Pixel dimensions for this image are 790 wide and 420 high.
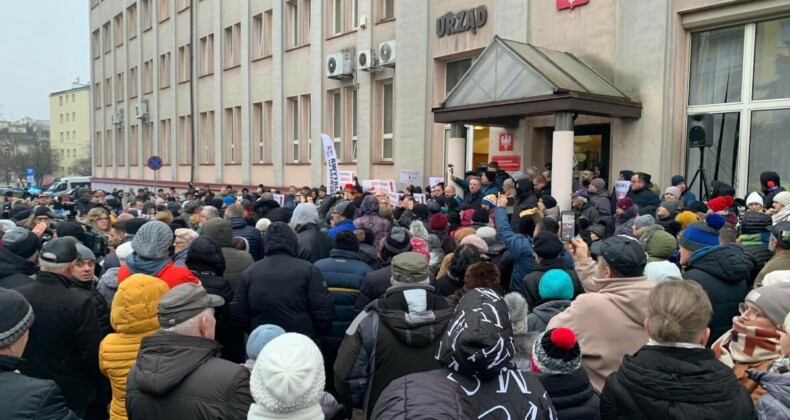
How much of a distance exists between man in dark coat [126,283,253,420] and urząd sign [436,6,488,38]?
1337 centimetres

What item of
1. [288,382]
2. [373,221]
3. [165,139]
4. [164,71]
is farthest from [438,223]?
[164,71]

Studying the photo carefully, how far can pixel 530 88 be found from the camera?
11.5 meters

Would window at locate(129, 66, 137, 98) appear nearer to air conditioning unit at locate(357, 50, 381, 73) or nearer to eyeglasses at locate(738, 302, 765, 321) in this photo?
air conditioning unit at locate(357, 50, 381, 73)

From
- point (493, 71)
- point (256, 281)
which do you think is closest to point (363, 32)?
point (493, 71)

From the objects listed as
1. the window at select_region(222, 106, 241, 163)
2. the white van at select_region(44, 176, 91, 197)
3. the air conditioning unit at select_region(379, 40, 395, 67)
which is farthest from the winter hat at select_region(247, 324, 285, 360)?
the white van at select_region(44, 176, 91, 197)

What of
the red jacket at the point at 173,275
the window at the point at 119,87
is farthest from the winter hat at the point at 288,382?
the window at the point at 119,87

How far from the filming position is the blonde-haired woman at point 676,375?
2.39m

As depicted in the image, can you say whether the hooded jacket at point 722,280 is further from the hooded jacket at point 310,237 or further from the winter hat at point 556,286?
the hooded jacket at point 310,237

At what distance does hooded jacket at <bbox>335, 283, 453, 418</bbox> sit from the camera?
3568mm

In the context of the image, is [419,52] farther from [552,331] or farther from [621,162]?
[552,331]

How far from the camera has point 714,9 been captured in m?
10.8

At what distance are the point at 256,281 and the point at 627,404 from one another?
315cm

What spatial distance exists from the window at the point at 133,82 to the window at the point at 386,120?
2490cm

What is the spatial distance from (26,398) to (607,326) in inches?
111
